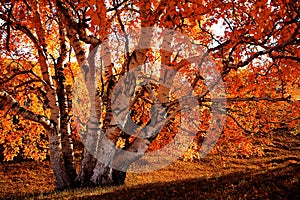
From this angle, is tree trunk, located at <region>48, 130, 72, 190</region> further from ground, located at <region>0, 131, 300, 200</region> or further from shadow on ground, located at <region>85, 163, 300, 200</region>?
shadow on ground, located at <region>85, 163, 300, 200</region>

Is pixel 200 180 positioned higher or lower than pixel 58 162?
higher

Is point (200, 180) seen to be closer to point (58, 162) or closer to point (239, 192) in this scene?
point (239, 192)

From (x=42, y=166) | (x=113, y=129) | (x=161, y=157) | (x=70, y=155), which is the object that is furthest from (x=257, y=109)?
(x=42, y=166)

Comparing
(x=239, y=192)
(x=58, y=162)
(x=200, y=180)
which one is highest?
(x=239, y=192)

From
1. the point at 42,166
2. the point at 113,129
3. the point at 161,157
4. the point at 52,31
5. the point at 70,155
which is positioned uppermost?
the point at 52,31

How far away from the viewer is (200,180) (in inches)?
388

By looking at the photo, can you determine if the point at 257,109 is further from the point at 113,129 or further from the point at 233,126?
the point at 113,129

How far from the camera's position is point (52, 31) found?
53.4 ft

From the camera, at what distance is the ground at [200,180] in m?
6.80

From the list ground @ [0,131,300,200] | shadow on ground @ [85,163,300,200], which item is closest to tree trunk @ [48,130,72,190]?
ground @ [0,131,300,200]

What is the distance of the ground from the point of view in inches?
268

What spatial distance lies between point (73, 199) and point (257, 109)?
1399 centimetres

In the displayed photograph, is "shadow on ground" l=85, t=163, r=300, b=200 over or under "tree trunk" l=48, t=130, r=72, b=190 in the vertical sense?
over

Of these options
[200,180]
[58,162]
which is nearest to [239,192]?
[200,180]
